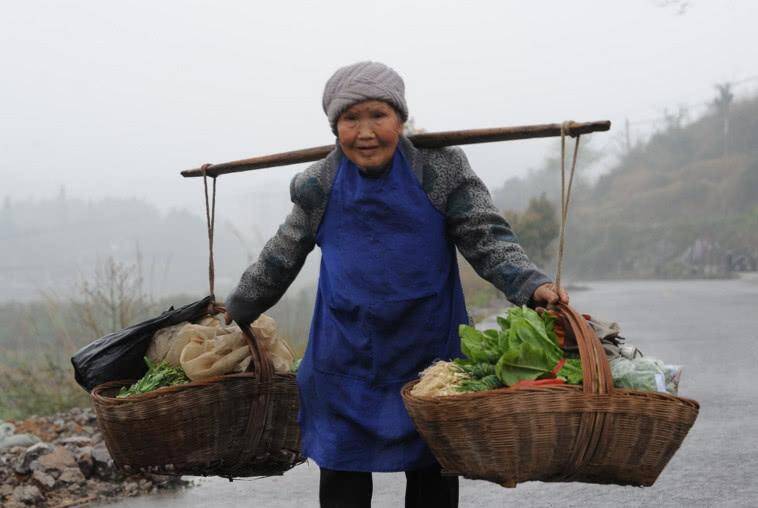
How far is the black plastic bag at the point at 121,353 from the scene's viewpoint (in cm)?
440

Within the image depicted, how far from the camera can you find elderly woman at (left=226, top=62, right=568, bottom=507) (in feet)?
11.6

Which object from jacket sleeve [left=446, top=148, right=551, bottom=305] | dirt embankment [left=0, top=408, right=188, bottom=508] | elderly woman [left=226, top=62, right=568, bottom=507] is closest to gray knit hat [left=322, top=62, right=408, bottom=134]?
elderly woman [left=226, top=62, right=568, bottom=507]

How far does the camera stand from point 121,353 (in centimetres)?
445

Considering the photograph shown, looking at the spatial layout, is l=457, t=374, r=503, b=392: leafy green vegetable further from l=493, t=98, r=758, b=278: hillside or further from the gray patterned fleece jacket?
l=493, t=98, r=758, b=278: hillside

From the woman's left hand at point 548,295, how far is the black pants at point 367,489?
726 millimetres

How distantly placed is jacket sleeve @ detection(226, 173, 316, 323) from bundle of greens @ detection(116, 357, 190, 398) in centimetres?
35

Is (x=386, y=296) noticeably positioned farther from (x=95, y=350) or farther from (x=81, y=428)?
(x=81, y=428)

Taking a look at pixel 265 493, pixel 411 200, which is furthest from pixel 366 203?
pixel 265 493

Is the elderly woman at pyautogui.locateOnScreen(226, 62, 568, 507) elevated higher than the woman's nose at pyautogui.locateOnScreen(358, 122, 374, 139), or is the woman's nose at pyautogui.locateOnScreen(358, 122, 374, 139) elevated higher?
the woman's nose at pyautogui.locateOnScreen(358, 122, 374, 139)

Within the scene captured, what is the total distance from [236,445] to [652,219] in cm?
4914

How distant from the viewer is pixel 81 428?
304 inches

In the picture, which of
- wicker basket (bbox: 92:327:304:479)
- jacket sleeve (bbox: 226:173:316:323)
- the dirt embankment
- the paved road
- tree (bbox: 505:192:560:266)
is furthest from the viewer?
tree (bbox: 505:192:560:266)

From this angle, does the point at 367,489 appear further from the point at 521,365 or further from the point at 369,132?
the point at 369,132

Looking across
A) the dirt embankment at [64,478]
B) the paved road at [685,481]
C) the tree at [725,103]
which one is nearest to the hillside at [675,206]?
the tree at [725,103]
